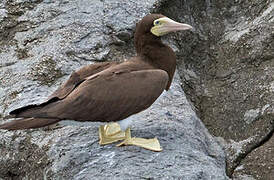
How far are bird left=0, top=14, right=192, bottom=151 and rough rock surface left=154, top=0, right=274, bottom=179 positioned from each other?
1.13m

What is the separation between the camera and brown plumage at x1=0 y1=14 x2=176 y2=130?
4141mm

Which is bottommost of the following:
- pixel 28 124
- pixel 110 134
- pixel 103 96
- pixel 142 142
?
pixel 110 134

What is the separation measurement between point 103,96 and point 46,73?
1314 mm

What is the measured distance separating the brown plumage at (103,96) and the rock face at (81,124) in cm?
19

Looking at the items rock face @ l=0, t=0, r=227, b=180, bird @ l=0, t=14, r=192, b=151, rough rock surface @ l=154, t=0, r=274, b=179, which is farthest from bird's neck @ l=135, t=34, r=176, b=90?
rough rock surface @ l=154, t=0, r=274, b=179

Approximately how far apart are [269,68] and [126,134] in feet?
6.60

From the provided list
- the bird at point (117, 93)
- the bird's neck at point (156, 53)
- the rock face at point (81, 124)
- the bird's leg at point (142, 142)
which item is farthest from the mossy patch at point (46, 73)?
the bird's leg at point (142, 142)

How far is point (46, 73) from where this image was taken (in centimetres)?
543

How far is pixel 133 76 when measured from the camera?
4398 mm

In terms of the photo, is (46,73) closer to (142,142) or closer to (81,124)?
(81,124)

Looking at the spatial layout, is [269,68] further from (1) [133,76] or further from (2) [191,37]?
(1) [133,76]

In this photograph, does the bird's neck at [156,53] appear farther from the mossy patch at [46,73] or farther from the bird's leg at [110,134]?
the mossy patch at [46,73]

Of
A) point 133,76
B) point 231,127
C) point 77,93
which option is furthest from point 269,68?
point 77,93

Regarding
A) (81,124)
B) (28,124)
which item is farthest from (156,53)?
(28,124)
